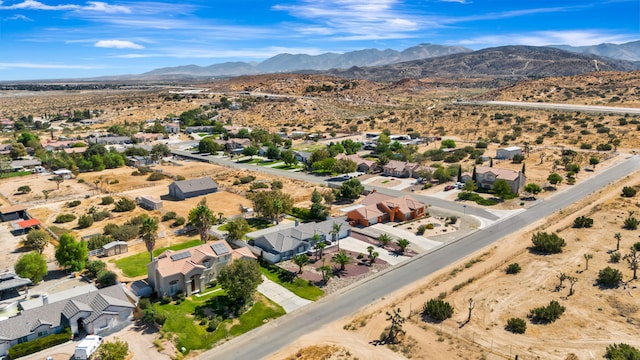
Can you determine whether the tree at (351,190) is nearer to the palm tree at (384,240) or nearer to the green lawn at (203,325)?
the palm tree at (384,240)

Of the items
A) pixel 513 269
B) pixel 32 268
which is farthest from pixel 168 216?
pixel 513 269

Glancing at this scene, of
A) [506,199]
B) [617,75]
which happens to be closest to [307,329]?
[506,199]

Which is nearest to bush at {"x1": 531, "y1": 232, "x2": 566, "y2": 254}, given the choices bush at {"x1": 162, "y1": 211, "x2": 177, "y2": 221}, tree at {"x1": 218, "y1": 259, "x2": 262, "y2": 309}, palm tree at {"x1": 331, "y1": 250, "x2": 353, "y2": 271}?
palm tree at {"x1": 331, "y1": 250, "x2": 353, "y2": 271}

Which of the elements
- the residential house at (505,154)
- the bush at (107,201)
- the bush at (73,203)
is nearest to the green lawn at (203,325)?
the bush at (107,201)

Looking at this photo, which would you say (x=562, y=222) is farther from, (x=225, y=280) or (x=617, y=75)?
(x=617, y=75)

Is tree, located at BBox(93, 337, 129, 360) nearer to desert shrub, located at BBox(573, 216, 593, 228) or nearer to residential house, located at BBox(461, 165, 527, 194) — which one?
desert shrub, located at BBox(573, 216, 593, 228)

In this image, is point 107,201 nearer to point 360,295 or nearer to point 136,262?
point 136,262
